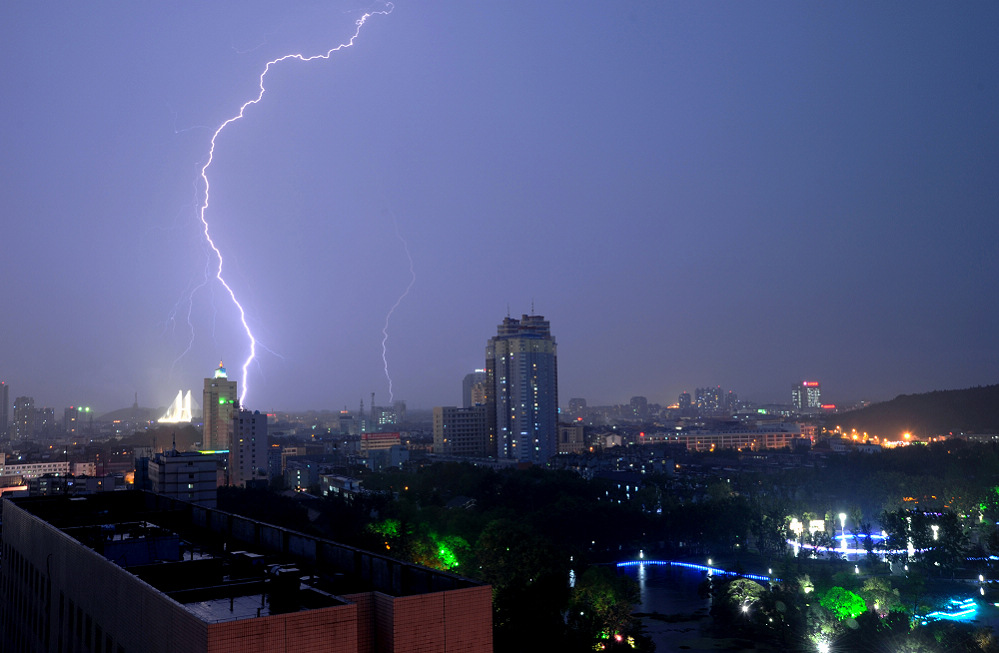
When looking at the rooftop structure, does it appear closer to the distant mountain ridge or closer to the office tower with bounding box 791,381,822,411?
the distant mountain ridge

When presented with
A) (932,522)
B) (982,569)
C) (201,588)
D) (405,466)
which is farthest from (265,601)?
(405,466)

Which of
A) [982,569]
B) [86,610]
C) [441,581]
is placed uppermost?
[441,581]

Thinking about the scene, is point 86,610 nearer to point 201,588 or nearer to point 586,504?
point 201,588

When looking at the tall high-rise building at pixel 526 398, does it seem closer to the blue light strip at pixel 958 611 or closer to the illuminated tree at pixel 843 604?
the blue light strip at pixel 958 611

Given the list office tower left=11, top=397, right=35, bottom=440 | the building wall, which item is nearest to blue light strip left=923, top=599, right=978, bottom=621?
the building wall

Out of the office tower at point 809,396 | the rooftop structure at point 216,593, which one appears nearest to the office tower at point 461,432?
the rooftop structure at point 216,593

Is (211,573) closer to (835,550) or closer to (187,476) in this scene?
(187,476)
